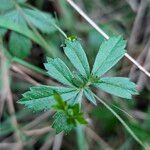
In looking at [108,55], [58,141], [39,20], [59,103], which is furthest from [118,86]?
[58,141]

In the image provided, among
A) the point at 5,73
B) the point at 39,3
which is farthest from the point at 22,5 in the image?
the point at 39,3

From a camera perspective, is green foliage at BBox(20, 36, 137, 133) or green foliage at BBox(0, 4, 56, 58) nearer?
green foliage at BBox(20, 36, 137, 133)

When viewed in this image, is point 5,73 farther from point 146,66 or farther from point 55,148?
point 146,66

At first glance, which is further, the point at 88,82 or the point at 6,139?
the point at 6,139

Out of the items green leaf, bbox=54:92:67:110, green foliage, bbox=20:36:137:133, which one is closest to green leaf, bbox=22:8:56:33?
green foliage, bbox=20:36:137:133

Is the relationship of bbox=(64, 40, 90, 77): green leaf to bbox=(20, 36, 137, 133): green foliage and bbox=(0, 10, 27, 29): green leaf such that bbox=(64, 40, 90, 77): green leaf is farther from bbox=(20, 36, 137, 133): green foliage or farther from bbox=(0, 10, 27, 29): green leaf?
bbox=(0, 10, 27, 29): green leaf

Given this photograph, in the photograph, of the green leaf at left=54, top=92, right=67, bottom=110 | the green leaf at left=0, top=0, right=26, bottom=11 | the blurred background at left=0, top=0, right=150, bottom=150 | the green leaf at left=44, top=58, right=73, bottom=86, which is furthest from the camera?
the blurred background at left=0, top=0, right=150, bottom=150
